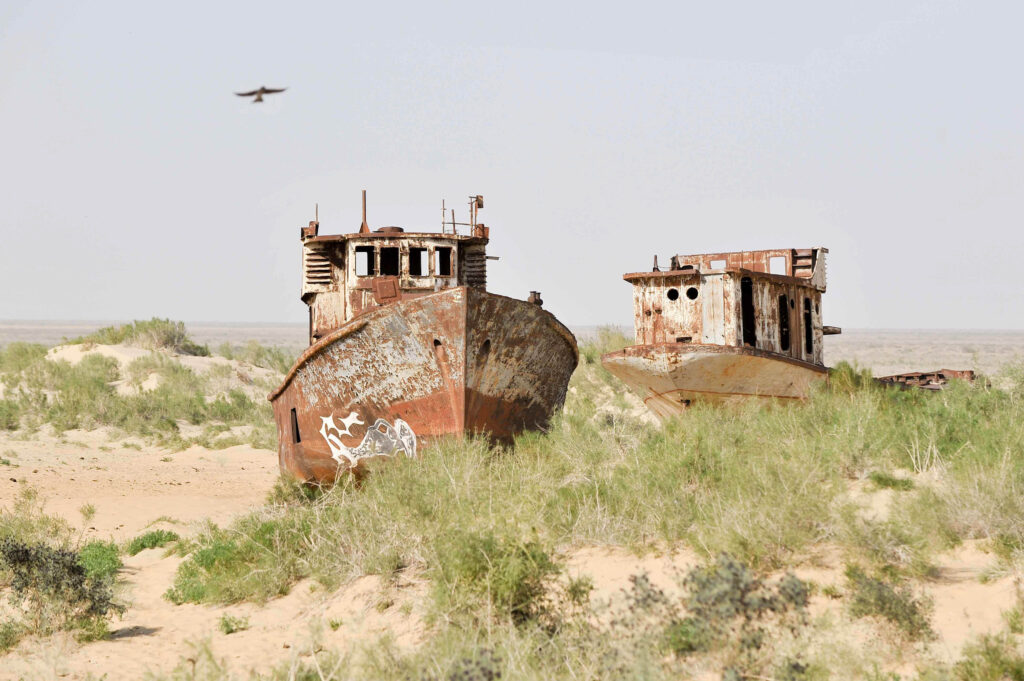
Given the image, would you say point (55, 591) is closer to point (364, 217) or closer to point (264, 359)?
point (364, 217)

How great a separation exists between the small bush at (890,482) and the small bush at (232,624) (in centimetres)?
541

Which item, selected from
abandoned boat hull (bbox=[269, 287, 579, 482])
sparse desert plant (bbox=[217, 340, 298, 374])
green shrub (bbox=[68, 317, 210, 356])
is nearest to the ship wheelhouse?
abandoned boat hull (bbox=[269, 287, 579, 482])

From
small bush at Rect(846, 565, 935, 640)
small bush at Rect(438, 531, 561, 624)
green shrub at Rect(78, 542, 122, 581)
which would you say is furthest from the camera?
green shrub at Rect(78, 542, 122, 581)

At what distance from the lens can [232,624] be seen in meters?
8.38

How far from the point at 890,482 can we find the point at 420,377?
5652 millimetres

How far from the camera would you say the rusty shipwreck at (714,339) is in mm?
13820

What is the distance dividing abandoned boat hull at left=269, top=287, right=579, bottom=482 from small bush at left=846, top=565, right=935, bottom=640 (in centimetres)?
619

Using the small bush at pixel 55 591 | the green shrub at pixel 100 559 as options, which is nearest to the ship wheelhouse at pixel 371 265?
the green shrub at pixel 100 559

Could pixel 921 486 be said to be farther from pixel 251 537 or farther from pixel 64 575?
pixel 64 575

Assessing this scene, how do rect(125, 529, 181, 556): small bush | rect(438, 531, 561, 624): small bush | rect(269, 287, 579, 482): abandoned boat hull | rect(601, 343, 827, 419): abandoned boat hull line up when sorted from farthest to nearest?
rect(601, 343, 827, 419): abandoned boat hull < rect(269, 287, 579, 482): abandoned boat hull < rect(125, 529, 181, 556): small bush < rect(438, 531, 561, 624): small bush

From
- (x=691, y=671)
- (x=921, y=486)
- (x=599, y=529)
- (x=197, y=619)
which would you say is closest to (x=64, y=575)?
(x=197, y=619)

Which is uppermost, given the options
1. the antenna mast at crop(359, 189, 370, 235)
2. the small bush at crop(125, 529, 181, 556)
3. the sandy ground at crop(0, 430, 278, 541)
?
the antenna mast at crop(359, 189, 370, 235)

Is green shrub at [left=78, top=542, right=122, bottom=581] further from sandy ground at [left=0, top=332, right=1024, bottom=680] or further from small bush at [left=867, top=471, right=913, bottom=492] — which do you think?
small bush at [left=867, top=471, right=913, bottom=492]

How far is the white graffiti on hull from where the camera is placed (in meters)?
12.1
